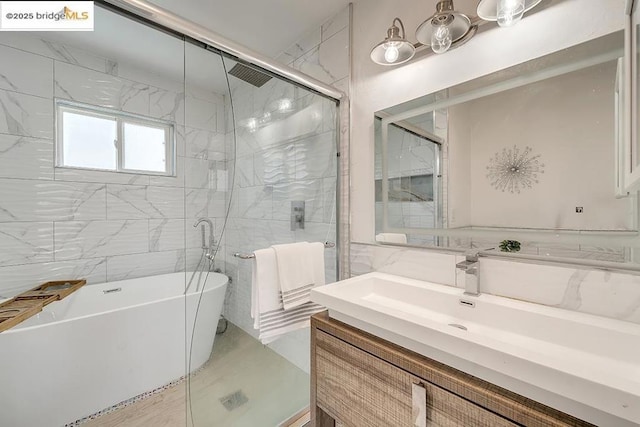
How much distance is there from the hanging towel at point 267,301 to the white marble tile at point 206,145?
737mm

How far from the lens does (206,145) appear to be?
1687mm

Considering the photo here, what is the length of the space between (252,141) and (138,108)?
1458mm

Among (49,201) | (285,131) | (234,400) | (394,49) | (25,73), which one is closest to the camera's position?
(394,49)

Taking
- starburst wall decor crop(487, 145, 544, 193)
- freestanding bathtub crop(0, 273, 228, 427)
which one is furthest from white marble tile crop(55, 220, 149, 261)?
starburst wall decor crop(487, 145, 544, 193)

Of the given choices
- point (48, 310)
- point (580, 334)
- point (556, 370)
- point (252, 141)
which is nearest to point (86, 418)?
point (48, 310)

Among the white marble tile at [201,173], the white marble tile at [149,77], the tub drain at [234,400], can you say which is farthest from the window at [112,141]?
the tub drain at [234,400]

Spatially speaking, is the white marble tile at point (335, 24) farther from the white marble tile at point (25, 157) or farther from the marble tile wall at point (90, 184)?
the white marble tile at point (25, 157)

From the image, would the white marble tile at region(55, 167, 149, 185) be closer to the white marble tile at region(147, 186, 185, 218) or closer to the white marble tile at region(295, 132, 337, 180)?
the white marble tile at region(147, 186, 185, 218)

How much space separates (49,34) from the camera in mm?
1889

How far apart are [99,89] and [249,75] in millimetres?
1679

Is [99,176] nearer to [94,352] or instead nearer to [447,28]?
[94,352]

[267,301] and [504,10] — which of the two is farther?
[267,301]

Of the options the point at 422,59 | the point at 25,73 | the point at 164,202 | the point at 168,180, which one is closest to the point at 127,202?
the point at 164,202

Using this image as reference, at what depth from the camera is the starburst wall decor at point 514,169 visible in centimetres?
95
